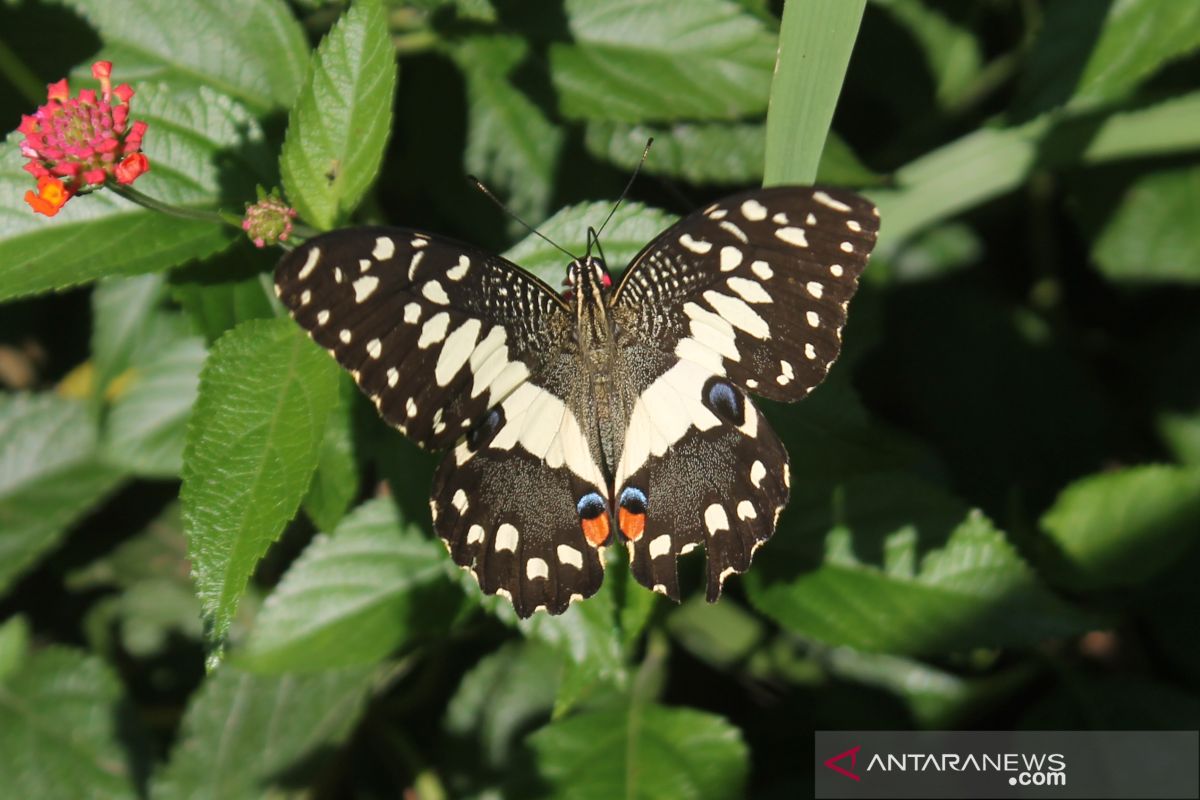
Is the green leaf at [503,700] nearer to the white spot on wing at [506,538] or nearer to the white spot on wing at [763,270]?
the white spot on wing at [506,538]

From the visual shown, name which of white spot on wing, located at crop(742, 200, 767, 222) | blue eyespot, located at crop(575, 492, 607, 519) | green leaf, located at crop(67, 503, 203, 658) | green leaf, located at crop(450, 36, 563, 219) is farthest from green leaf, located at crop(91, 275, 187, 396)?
white spot on wing, located at crop(742, 200, 767, 222)

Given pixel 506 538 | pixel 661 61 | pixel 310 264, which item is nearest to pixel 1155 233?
pixel 661 61

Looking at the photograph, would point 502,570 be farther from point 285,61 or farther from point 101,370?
point 101,370

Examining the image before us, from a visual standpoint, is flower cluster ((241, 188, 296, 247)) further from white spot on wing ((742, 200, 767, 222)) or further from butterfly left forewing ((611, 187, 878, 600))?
white spot on wing ((742, 200, 767, 222))

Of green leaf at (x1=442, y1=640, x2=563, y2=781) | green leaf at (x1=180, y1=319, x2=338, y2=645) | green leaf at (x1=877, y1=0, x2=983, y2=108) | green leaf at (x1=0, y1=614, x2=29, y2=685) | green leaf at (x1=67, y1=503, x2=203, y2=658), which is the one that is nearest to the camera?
green leaf at (x1=180, y1=319, x2=338, y2=645)

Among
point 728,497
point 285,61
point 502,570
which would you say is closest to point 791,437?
point 728,497

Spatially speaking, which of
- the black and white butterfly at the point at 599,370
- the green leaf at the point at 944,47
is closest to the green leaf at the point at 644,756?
the black and white butterfly at the point at 599,370

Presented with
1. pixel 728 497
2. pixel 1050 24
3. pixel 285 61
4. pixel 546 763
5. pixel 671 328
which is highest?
pixel 1050 24
